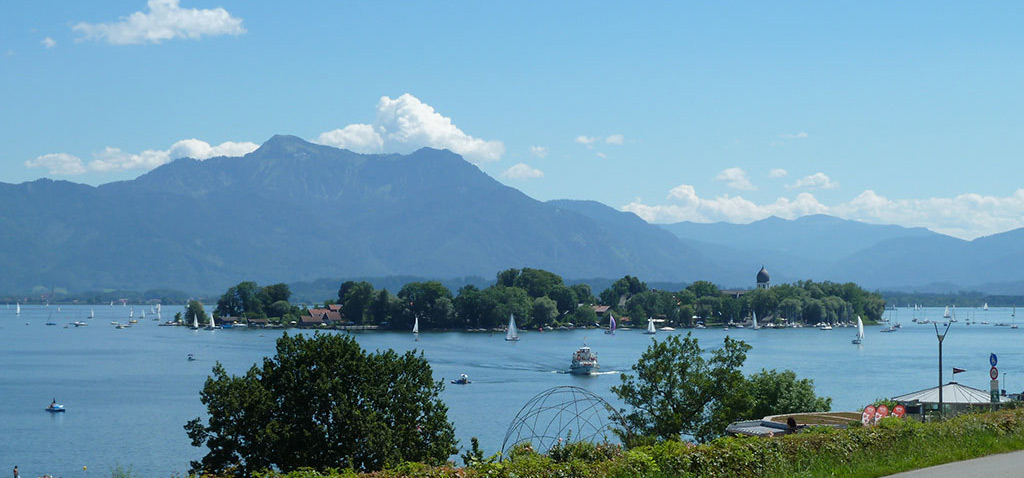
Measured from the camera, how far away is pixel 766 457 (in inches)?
615

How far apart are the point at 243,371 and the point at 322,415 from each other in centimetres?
6746

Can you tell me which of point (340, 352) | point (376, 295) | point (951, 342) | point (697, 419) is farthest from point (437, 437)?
point (376, 295)

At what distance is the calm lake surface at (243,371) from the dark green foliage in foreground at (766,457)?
63.7 feet

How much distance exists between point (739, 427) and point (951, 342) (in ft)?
415

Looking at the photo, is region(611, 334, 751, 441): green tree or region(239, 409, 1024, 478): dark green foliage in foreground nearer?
region(239, 409, 1024, 478): dark green foliage in foreground

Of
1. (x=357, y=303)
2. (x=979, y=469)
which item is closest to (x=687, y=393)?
(x=979, y=469)

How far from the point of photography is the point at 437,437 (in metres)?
31.8

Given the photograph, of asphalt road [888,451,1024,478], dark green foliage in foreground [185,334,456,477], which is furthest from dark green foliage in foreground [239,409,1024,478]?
dark green foliage in foreground [185,334,456,477]

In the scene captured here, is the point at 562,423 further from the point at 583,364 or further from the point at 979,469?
the point at 979,469

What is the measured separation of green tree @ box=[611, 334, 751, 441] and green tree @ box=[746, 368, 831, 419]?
4563 millimetres

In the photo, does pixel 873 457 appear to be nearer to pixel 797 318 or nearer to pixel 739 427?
pixel 739 427

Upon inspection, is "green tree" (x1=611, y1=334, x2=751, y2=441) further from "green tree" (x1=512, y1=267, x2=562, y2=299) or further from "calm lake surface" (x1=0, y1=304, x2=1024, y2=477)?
"green tree" (x1=512, y1=267, x2=562, y2=299)

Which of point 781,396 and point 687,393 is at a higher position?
point 687,393

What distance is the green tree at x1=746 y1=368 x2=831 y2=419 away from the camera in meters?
43.6
